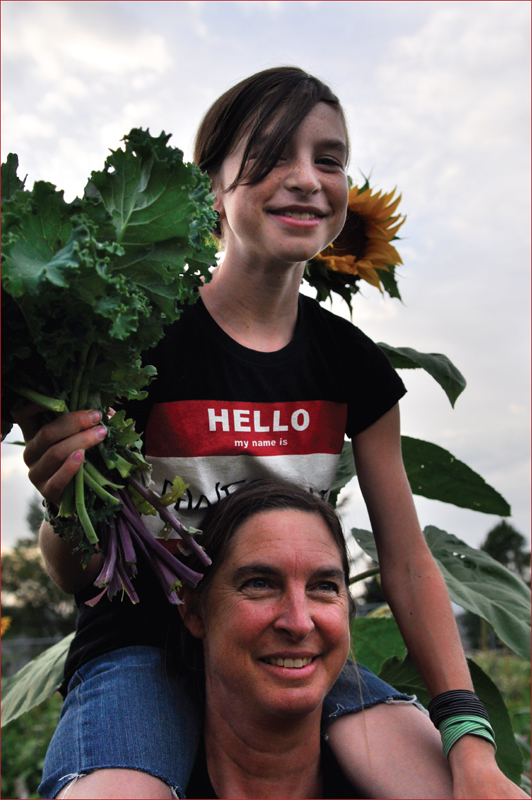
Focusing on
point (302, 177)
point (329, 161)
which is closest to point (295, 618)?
point (302, 177)

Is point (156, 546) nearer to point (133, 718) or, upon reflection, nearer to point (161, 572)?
point (161, 572)

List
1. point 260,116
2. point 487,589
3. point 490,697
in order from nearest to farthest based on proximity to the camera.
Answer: point 260,116 < point 490,697 < point 487,589

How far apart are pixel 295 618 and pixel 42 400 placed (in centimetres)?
64

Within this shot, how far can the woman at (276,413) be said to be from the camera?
1636mm

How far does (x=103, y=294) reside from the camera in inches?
47.1

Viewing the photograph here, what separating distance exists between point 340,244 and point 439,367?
0.50 m

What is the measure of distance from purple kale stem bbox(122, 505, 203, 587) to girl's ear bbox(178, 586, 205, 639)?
0.24m

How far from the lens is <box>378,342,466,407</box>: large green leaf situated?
2271 mm

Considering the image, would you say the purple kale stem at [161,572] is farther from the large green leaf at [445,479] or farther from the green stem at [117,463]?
the large green leaf at [445,479]

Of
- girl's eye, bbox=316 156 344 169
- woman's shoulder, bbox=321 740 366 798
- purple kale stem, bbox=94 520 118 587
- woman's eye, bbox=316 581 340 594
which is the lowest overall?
woman's shoulder, bbox=321 740 366 798

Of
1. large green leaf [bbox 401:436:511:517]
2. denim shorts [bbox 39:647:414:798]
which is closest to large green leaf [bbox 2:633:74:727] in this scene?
denim shorts [bbox 39:647:414:798]

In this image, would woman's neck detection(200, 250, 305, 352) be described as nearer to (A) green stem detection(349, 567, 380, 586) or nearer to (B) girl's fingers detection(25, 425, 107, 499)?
(B) girl's fingers detection(25, 425, 107, 499)

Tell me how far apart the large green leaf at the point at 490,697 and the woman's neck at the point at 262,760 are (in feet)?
2.40

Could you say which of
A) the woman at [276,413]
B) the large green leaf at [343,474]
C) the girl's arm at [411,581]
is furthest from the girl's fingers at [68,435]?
the large green leaf at [343,474]
